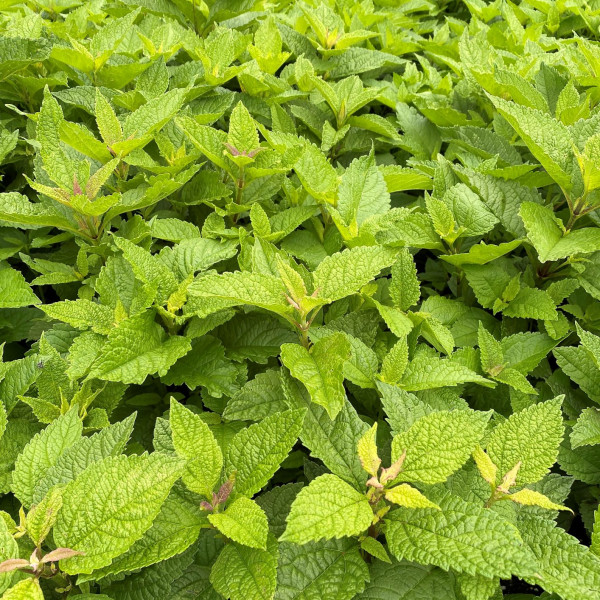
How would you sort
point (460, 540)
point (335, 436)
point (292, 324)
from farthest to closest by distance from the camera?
1. point (292, 324)
2. point (335, 436)
3. point (460, 540)

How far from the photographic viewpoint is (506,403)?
178cm

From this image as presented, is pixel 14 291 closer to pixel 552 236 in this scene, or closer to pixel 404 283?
pixel 404 283

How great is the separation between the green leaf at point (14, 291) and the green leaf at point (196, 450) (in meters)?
0.76

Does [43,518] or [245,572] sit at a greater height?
[43,518]

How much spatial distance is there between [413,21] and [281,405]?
111 inches

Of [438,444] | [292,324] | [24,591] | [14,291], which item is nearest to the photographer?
[24,591]

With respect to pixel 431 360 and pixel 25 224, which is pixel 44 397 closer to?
pixel 25 224

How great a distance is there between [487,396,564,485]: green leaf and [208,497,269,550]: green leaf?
2.00 ft

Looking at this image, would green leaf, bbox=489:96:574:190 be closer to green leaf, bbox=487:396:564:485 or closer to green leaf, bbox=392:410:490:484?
green leaf, bbox=487:396:564:485

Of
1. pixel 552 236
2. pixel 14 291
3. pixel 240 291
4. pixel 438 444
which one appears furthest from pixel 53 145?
pixel 552 236

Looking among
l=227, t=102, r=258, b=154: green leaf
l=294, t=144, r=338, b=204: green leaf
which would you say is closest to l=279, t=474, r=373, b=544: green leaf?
l=294, t=144, r=338, b=204: green leaf

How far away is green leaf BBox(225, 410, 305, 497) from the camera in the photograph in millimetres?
1311

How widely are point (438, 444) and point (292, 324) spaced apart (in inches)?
23.2

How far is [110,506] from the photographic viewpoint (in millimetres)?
1169
